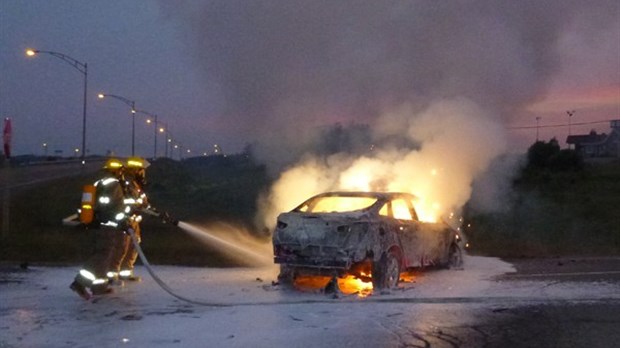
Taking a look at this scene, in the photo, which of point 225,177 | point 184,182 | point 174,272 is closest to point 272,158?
point 174,272

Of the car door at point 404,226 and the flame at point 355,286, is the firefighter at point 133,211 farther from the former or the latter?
the car door at point 404,226

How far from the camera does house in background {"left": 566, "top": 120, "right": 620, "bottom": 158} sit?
69.9m

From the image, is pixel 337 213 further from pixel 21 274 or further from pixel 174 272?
pixel 21 274

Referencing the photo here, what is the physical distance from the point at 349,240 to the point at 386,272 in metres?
0.83

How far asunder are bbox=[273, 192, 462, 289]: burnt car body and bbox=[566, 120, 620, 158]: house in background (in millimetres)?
54817

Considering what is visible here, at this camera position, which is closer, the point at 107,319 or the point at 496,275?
the point at 107,319

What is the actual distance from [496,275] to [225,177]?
113 feet

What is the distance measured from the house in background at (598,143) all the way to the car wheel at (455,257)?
2045 inches

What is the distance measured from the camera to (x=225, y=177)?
47.8 metres

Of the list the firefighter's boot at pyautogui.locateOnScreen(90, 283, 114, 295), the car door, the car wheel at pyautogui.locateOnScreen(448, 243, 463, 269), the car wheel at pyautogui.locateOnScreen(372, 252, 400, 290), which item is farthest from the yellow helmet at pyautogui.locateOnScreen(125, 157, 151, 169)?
the car wheel at pyautogui.locateOnScreen(448, 243, 463, 269)

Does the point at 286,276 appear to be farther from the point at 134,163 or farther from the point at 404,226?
the point at 134,163

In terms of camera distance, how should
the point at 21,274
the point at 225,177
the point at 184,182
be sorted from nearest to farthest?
the point at 21,274 → the point at 225,177 → the point at 184,182

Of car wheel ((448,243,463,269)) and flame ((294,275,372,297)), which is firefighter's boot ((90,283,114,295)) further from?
car wheel ((448,243,463,269))

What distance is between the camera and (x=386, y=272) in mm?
12195
